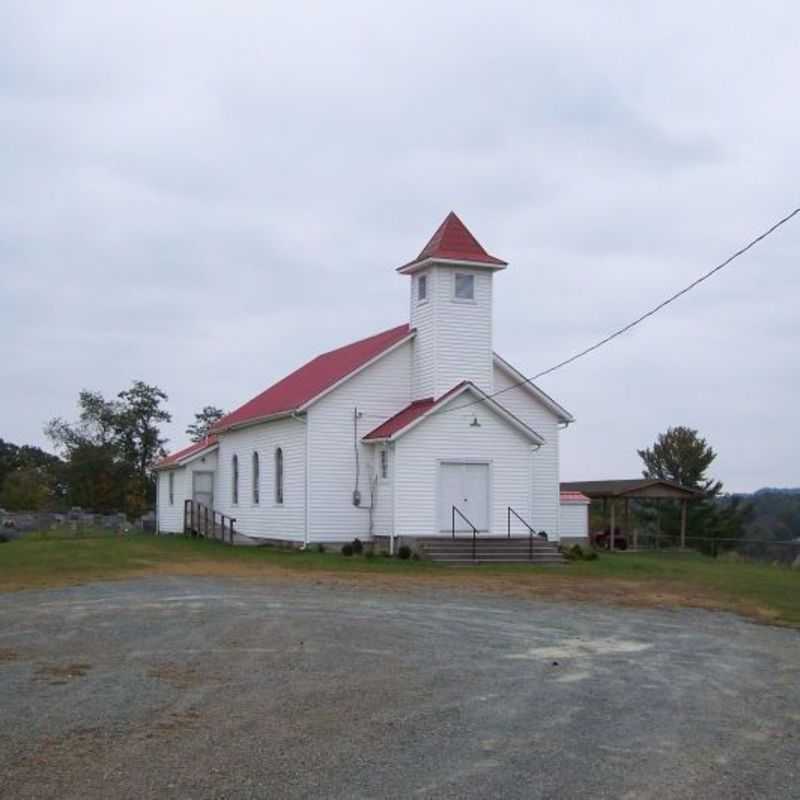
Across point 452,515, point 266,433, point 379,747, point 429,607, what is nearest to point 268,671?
point 379,747

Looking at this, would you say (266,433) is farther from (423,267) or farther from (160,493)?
(160,493)

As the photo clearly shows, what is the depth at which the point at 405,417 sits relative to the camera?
33.1m

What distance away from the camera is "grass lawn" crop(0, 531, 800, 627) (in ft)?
70.6

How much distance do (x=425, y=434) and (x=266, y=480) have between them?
678 cm

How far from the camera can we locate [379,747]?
871 centimetres

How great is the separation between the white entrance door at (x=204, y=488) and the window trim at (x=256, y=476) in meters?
5.67

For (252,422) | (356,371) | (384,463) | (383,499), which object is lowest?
(383,499)

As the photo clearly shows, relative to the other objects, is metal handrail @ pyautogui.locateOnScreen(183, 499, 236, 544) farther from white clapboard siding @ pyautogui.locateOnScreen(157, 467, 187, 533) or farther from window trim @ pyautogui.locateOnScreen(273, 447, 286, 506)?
window trim @ pyautogui.locateOnScreen(273, 447, 286, 506)

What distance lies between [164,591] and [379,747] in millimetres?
12556

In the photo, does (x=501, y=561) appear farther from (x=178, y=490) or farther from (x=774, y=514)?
(x=774, y=514)

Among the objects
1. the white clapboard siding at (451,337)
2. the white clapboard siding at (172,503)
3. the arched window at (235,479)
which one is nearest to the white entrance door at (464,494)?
the white clapboard siding at (451,337)

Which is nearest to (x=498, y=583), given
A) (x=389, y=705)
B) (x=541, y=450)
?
(x=541, y=450)

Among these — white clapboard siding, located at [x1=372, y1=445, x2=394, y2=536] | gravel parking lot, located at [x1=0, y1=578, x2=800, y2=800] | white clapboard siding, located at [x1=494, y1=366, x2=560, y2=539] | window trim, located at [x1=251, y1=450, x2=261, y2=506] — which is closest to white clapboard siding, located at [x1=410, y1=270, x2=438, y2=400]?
white clapboard siding, located at [x1=372, y1=445, x2=394, y2=536]

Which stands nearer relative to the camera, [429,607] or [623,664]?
[623,664]
